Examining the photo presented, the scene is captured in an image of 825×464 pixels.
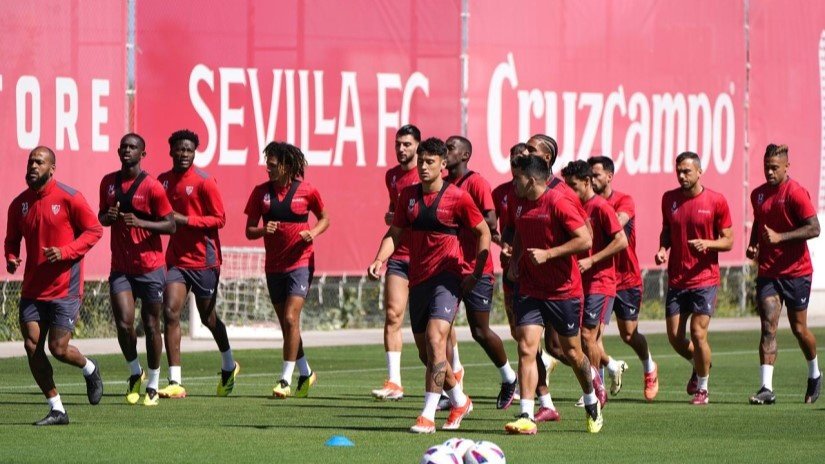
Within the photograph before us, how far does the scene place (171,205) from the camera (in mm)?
18188

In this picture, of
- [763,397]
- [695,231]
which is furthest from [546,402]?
[695,231]

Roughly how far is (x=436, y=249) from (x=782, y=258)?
169 inches

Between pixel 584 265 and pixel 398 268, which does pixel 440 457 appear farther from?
pixel 398 268

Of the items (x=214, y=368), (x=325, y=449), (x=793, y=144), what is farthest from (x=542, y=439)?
(x=793, y=144)

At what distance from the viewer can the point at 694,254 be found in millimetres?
18016

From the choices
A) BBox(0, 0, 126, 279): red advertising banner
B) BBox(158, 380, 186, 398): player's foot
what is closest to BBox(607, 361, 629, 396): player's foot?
BBox(158, 380, 186, 398): player's foot

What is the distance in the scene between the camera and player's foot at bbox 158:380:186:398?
17.7 meters

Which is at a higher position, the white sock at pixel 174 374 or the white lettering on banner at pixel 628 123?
the white lettering on banner at pixel 628 123

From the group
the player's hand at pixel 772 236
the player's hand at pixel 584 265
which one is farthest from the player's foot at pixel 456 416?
the player's hand at pixel 772 236

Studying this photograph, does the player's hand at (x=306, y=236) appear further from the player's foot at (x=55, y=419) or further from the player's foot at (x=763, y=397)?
the player's foot at (x=763, y=397)

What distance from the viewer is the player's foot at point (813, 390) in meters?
17.8

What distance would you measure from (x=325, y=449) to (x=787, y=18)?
945 inches

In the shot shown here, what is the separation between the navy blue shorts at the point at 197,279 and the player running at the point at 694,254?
13.7 ft

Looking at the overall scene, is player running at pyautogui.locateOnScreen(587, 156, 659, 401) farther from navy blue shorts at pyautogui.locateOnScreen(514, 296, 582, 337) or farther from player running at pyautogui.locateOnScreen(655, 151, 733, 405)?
navy blue shorts at pyautogui.locateOnScreen(514, 296, 582, 337)
